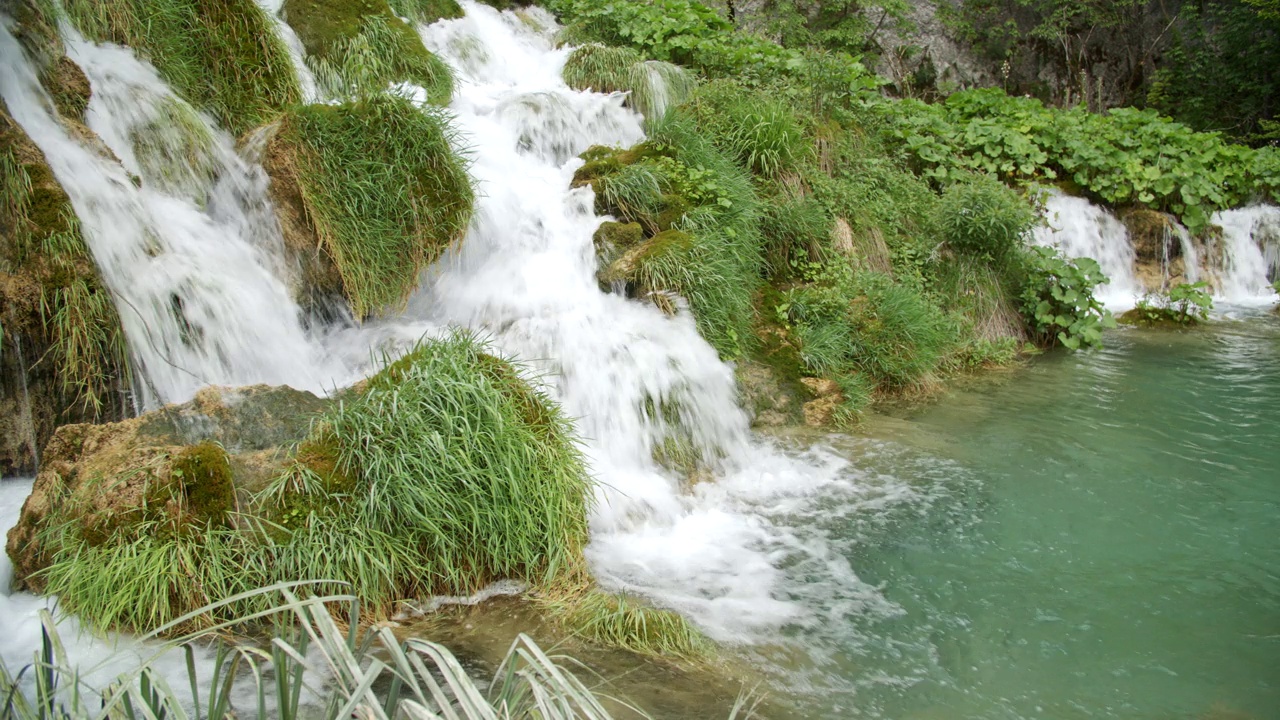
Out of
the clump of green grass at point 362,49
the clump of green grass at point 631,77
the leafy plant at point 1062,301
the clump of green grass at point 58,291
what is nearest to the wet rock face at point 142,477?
the clump of green grass at point 58,291

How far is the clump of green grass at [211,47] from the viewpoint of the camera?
636 centimetres

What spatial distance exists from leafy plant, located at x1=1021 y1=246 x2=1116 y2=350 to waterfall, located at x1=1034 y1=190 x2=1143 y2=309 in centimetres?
216

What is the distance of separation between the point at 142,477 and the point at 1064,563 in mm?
4512

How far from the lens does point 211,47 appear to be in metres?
6.72

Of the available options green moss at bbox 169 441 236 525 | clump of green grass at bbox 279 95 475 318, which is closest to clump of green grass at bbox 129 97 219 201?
clump of green grass at bbox 279 95 475 318

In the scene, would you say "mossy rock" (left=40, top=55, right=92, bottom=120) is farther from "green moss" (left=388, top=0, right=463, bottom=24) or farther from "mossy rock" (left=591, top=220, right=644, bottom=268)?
"green moss" (left=388, top=0, right=463, bottom=24)

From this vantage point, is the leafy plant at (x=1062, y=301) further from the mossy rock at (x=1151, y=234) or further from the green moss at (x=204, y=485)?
the green moss at (x=204, y=485)

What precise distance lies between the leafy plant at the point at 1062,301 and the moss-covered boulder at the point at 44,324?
319 inches

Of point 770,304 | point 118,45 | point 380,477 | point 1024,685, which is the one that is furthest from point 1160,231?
point 118,45

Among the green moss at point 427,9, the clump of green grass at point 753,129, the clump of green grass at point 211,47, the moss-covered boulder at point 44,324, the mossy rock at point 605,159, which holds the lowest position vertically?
the moss-covered boulder at point 44,324

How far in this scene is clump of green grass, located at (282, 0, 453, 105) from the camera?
767 centimetres

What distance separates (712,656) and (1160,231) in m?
10.4

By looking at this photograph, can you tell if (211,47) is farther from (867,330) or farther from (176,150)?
(867,330)

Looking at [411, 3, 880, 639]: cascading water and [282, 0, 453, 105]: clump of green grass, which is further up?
[282, 0, 453, 105]: clump of green grass
